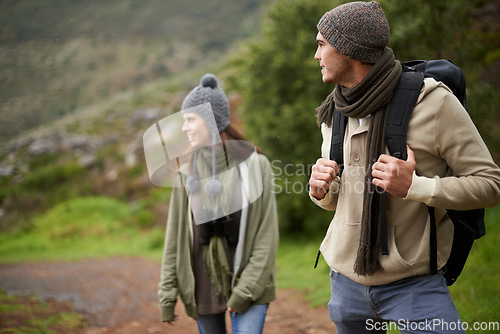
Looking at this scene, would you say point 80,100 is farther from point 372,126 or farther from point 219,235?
point 372,126

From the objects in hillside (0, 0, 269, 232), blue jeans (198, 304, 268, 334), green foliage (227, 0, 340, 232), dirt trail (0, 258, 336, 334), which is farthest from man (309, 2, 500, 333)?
hillside (0, 0, 269, 232)

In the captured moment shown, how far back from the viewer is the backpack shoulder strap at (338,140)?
194 cm

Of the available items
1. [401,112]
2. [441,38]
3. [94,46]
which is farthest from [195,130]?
[94,46]

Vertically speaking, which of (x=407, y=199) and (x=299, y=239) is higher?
(x=407, y=199)

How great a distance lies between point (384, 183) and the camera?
5.33ft

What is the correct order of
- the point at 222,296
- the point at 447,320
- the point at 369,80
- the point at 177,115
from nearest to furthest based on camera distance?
the point at 447,320
the point at 369,80
the point at 222,296
the point at 177,115

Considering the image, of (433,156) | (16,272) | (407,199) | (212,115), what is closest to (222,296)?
(212,115)

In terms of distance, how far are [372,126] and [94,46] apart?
26.0 m

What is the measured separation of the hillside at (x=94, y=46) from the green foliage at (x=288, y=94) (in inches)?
164

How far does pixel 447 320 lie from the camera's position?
63.9 inches

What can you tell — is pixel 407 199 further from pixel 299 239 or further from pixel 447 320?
pixel 299 239

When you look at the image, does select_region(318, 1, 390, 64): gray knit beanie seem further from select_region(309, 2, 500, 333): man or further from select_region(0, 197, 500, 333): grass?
select_region(0, 197, 500, 333): grass

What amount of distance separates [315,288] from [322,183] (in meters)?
5.39

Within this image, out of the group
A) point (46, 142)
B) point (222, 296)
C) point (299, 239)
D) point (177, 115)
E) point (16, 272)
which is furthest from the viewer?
point (46, 142)
